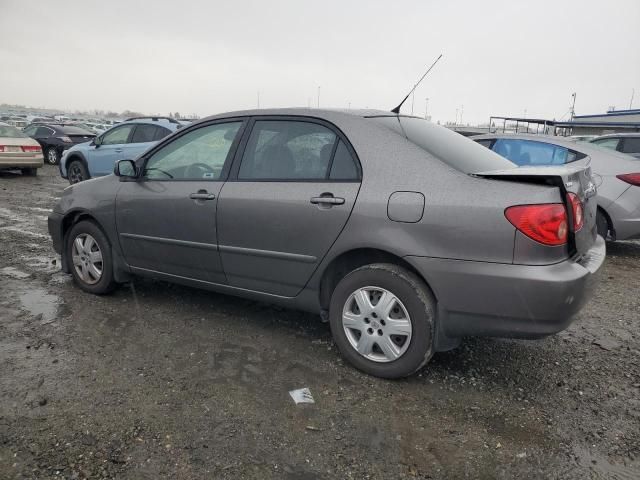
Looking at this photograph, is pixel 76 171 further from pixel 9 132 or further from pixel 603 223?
pixel 603 223

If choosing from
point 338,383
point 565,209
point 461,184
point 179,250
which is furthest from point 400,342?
point 179,250

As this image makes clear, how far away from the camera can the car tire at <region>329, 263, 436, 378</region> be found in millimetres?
2900

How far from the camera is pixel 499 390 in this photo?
119 inches

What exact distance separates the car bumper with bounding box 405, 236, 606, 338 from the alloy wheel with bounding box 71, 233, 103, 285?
9.80 ft

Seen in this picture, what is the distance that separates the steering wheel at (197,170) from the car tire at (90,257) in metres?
1.08

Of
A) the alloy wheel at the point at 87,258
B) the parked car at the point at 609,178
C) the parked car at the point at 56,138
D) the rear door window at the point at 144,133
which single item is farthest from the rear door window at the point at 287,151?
the parked car at the point at 56,138

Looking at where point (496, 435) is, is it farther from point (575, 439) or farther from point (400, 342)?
point (400, 342)

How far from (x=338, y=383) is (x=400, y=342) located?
47cm

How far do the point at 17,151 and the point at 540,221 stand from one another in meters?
14.5

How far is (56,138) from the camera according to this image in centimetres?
1786

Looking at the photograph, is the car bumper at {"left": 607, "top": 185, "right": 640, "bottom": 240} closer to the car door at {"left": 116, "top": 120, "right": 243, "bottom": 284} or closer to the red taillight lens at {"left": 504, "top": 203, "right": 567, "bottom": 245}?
the red taillight lens at {"left": 504, "top": 203, "right": 567, "bottom": 245}

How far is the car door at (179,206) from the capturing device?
12.2 ft

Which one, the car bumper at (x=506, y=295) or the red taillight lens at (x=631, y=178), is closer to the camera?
the car bumper at (x=506, y=295)

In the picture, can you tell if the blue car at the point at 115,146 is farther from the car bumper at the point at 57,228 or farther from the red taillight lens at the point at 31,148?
the car bumper at the point at 57,228
